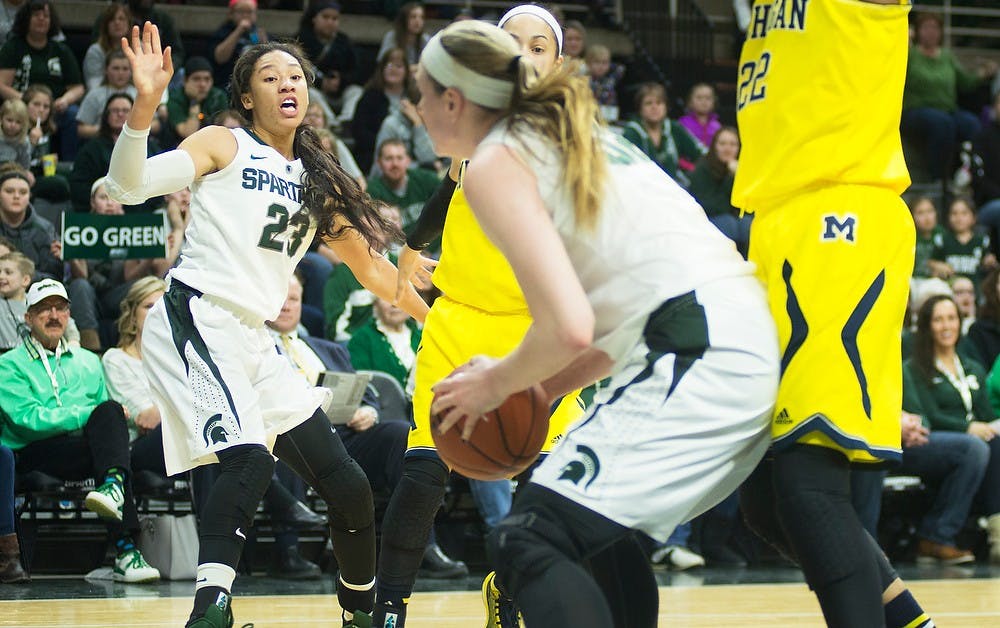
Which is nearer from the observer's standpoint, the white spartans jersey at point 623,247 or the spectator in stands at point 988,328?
the white spartans jersey at point 623,247

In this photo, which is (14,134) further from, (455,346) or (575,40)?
(455,346)

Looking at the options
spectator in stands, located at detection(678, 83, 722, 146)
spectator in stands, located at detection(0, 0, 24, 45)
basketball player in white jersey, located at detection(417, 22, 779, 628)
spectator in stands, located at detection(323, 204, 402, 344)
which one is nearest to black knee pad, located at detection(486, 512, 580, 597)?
basketball player in white jersey, located at detection(417, 22, 779, 628)

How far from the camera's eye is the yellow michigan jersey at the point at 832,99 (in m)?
3.37

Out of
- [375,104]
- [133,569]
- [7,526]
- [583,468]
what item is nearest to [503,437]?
[583,468]

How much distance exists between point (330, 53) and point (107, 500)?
256 inches

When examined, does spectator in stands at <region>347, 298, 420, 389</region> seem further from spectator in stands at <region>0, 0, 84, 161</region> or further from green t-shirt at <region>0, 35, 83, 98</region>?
green t-shirt at <region>0, 35, 83, 98</region>

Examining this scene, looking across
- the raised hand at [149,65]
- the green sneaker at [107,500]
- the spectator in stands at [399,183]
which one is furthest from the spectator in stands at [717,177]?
the raised hand at [149,65]

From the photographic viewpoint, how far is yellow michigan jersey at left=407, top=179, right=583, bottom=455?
4566 millimetres

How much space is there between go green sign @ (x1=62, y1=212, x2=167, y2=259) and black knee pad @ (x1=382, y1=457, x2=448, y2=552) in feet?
11.9

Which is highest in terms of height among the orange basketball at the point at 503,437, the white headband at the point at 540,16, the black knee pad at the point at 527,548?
the white headband at the point at 540,16

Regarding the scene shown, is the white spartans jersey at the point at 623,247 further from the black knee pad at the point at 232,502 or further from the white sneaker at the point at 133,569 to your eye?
the white sneaker at the point at 133,569

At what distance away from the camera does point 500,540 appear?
2.78 metres

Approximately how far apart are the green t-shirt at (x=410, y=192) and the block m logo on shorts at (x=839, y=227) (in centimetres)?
645

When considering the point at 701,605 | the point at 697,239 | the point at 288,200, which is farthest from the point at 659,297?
the point at 701,605
